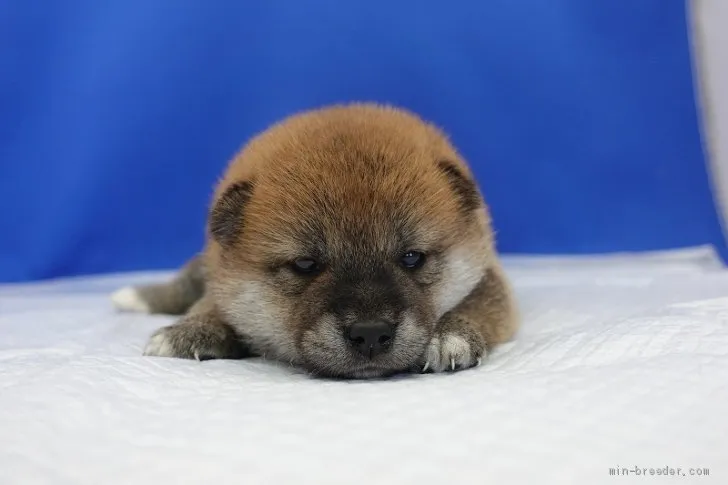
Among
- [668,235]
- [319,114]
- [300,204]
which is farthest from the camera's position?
[668,235]

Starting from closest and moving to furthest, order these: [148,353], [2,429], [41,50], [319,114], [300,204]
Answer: [2,429], [300,204], [148,353], [319,114], [41,50]

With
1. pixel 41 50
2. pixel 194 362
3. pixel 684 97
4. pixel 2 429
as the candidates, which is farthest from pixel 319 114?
pixel 684 97

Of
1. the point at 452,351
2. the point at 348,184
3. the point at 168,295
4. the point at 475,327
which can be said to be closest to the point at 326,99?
the point at 168,295

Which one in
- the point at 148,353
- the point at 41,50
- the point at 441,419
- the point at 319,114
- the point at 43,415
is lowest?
the point at 441,419

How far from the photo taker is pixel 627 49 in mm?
3514

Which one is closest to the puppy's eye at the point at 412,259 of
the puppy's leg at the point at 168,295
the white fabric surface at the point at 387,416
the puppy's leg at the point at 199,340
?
the white fabric surface at the point at 387,416

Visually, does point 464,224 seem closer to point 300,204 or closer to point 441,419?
point 300,204

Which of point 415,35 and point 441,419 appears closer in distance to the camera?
point 441,419

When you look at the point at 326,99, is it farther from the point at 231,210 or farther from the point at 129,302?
the point at 231,210

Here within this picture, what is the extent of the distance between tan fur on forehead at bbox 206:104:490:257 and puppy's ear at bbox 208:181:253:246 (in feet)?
0.08

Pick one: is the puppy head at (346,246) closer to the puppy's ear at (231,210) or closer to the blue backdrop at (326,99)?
the puppy's ear at (231,210)

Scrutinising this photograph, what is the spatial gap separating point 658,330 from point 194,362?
120 cm

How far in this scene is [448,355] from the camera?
69.4 inches

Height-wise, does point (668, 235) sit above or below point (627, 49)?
below
